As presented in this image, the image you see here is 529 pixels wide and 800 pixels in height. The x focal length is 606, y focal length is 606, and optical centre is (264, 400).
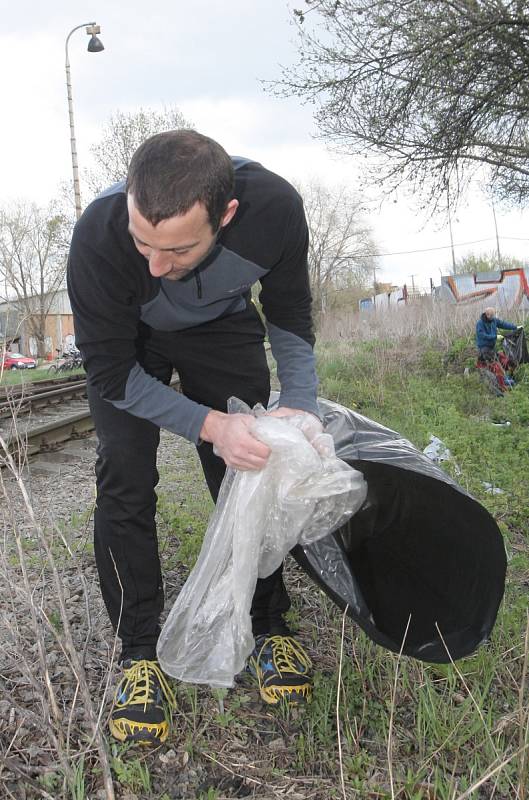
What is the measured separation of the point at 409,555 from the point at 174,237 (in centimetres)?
143

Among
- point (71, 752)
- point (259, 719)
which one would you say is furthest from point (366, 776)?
point (71, 752)

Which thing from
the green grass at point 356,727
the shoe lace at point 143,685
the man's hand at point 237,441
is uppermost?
the man's hand at point 237,441

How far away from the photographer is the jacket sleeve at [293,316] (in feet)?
7.13

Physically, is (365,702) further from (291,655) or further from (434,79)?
(434,79)

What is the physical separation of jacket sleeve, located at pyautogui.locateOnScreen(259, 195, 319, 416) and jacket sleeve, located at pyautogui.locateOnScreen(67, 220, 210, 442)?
451 mm

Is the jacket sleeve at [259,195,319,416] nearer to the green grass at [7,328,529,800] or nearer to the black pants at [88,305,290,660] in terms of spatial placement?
the black pants at [88,305,290,660]

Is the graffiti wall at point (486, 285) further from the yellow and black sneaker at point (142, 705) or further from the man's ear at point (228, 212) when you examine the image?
the yellow and black sneaker at point (142, 705)

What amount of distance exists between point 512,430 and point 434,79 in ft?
16.6

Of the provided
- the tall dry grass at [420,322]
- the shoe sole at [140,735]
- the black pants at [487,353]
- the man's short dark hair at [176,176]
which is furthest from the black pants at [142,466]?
the tall dry grass at [420,322]

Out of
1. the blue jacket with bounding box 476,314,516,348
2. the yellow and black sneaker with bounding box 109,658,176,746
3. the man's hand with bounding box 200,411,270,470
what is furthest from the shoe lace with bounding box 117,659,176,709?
the blue jacket with bounding box 476,314,516,348

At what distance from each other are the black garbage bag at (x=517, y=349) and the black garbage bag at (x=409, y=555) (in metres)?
8.53

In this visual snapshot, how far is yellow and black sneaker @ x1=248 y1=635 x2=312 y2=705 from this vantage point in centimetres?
206

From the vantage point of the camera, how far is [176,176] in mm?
1565

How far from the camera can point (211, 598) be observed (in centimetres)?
189
